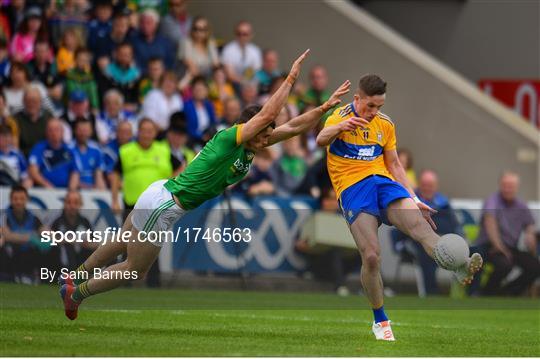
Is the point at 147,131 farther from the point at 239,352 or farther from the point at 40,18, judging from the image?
the point at 239,352

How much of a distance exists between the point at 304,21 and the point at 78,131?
6612mm

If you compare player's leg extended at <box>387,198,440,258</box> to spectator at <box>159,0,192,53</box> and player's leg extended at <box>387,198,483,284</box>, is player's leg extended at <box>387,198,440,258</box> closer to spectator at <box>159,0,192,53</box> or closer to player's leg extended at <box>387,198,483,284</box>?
player's leg extended at <box>387,198,483,284</box>

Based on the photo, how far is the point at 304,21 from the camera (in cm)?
2519

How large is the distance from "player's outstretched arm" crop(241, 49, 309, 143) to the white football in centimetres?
190

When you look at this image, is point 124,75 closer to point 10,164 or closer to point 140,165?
point 140,165

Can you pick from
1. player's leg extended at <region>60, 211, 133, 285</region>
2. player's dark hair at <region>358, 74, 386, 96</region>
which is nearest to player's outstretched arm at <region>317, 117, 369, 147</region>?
player's dark hair at <region>358, 74, 386, 96</region>

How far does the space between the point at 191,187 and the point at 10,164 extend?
692cm

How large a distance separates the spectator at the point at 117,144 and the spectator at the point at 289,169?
256cm

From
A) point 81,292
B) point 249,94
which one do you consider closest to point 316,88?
point 249,94

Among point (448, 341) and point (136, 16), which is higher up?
point (136, 16)

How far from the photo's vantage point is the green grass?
11602mm

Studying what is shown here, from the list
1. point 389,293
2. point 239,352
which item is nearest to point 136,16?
point 389,293

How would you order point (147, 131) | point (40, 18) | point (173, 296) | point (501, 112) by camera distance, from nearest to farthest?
point (173, 296) < point (147, 131) < point (40, 18) < point (501, 112)

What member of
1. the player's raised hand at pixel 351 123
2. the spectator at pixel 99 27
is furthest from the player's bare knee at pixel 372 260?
the spectator at pixel 99 27
